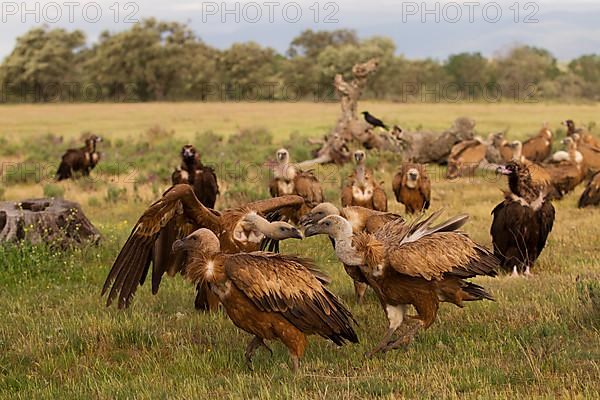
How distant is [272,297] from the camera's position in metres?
5.31

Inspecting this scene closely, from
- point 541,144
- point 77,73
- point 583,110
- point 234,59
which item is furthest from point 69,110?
A: point 541,144

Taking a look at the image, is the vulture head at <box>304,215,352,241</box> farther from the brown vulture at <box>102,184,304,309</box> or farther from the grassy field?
the grassy field

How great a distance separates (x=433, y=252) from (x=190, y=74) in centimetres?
5943

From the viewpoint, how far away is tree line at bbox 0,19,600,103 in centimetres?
6200

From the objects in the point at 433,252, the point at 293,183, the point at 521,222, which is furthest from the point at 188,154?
the point at 433,252

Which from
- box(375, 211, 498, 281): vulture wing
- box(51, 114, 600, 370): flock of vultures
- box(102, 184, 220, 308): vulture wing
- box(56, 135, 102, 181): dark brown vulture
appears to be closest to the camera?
box(51, 114, 600, 370): flock of vultures

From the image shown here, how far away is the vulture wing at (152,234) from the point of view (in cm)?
671

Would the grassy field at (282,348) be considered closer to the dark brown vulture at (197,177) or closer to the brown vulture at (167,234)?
the brown vulture at (167,234)

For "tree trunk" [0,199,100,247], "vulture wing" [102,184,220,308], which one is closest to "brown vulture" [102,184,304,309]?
"vulture wing" [102,184,220,308]

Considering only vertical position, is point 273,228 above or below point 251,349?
above

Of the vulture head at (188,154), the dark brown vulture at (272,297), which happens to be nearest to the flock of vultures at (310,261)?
the dark brown vulture at (272,297)

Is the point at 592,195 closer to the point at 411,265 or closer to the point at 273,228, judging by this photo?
the point at 411,265

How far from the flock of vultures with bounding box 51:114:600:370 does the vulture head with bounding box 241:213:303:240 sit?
0.01m

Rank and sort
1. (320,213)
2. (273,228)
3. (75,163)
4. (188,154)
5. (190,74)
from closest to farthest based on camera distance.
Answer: (273,228) → (320,213) → (188,154) → (75,163) → (190,74)
